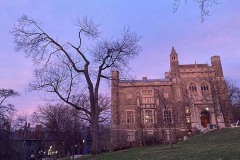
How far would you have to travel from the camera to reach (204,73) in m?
57.3

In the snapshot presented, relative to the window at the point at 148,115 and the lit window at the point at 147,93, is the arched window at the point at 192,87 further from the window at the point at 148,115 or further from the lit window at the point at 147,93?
the window at the point at 148,115

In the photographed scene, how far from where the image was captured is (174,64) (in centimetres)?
5822

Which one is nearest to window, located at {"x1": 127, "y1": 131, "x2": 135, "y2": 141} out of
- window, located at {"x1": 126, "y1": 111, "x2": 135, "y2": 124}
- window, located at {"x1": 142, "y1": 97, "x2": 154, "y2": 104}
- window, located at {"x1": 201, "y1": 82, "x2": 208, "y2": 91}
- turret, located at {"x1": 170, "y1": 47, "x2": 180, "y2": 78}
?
window, located at {"x1": 126, "y1": 111, "x2": 135, "y2": 124}

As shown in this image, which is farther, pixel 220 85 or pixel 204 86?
pixel 204 86

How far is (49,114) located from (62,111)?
2667mm

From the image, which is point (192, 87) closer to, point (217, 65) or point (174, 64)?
point (174, 64)

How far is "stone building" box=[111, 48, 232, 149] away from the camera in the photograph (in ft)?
177

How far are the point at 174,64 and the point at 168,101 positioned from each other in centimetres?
885

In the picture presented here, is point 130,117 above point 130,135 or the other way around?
above

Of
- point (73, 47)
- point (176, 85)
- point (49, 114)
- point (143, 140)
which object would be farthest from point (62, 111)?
Answer: point (73, 47)

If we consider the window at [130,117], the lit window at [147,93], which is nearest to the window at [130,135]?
the window at [130,117]

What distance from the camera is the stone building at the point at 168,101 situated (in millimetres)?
53906

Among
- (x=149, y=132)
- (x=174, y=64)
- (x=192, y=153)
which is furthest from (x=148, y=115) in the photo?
(x=192, y=153)

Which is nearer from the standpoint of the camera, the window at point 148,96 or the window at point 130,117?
the window at point 130,117
